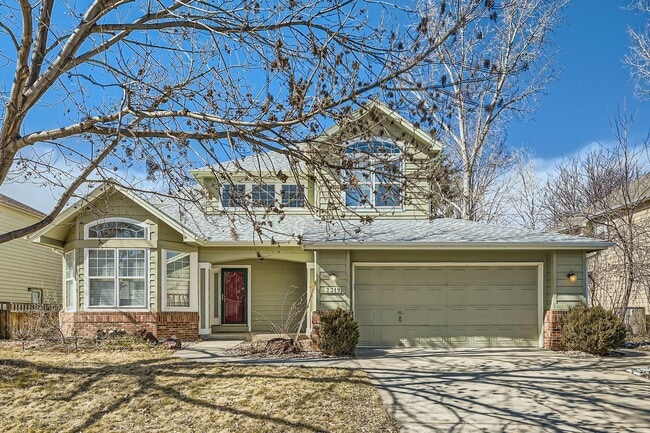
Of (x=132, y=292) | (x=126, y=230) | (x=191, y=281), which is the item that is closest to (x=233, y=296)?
(x=191, y=281)

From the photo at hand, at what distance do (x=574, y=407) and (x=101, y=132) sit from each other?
778 centimetres

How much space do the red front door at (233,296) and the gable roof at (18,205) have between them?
10022 mm

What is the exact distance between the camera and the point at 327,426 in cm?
649

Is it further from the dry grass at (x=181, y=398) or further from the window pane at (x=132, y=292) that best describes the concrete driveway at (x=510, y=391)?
the window pane at (x=132, y=292)

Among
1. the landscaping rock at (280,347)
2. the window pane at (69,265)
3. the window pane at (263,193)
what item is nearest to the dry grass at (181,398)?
the landscaping rock at (280,347)

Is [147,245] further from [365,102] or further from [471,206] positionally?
[471,206]

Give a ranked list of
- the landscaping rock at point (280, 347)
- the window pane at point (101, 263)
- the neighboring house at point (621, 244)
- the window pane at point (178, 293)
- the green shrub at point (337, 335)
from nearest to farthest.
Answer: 1. the green shrub at point (337, 335)
2. the landscaping rock at point (280, 347)
3. the window pane at point (101, 263)
4. the window pane at point (178, 293)
5. the neighboring house at point (621, 244)

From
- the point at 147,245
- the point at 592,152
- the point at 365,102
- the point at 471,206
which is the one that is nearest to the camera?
the point at 365,102

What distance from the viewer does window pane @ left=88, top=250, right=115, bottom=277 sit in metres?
13.1

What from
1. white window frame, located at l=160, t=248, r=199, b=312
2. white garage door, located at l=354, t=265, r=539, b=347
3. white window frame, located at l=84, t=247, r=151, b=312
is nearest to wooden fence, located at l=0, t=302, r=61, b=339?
white window frame, located at l=84, t=247, r=151, b=312

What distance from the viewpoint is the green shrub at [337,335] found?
10.6 meters

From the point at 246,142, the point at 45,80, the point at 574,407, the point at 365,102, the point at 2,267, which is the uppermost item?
the point at 45,80

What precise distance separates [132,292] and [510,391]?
9.64 metres

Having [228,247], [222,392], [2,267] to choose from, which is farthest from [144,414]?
[2,267]
